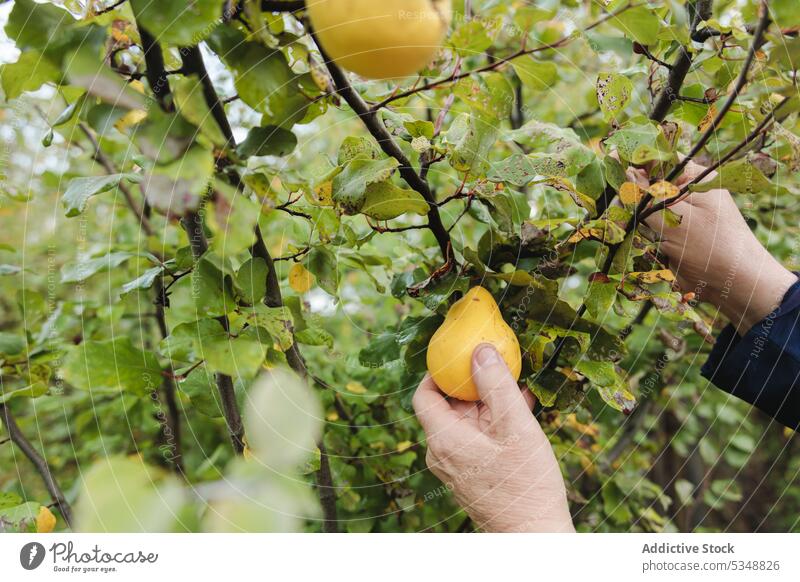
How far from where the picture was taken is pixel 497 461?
1.59 ft

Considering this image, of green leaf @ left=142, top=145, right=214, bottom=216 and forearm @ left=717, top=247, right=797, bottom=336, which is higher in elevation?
green leaf @ left=142, top=145, right=214, bottom=216

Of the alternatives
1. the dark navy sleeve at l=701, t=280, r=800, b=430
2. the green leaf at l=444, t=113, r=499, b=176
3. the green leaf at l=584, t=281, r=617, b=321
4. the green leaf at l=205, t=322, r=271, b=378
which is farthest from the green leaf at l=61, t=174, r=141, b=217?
the dark navy sleeve at l=701, t=280, r=800, b=430

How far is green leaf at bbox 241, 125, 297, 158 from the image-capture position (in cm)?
35

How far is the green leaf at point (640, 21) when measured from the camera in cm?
40

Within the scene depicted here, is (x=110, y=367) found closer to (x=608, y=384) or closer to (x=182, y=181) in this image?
(x=182, y=181)

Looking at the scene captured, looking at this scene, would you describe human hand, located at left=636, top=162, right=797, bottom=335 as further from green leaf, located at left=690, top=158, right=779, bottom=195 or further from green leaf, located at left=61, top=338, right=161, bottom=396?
green leaf, located at left=61, top=338, right=161, bottom=396

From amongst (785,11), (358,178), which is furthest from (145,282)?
(785,11)

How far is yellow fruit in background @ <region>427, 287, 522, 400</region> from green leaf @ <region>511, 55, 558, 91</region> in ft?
0.51

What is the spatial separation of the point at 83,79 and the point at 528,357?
1.19 feet

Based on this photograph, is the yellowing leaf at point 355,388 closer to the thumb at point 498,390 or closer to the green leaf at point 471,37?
the thumb at point 498,390

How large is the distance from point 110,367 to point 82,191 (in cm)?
11

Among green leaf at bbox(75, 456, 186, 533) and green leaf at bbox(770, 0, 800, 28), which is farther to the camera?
green leaf at bbox(770, 0, 800, 28)
